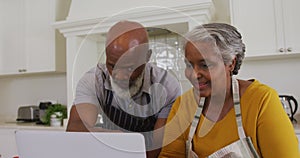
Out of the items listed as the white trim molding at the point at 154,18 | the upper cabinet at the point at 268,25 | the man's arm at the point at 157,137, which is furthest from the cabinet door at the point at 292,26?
the man's arm at the point at 157,137

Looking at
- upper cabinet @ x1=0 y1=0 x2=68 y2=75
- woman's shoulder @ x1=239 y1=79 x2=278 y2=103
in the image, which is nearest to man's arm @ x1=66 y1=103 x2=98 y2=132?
woman's shoulder @ x1=239 y1=79 x2=278 y2=103

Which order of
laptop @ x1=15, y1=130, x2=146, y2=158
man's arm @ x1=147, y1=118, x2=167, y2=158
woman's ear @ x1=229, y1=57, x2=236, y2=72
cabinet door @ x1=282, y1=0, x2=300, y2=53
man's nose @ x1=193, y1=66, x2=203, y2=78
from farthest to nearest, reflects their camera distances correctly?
cabinet door @ x1=282, y1=0, x2=300, y2=53, woman's ear @ x1=229, y1=57, x2=236, y2=72, man's nose @ x1=193, y1=66, x2=203, y2=78, man's arm @ x1=147, y1=118, x2=167, y2=158, laptop @ x1=15, y1=130, x2=146, y2=158

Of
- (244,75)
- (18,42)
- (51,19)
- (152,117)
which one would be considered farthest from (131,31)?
(18,42)

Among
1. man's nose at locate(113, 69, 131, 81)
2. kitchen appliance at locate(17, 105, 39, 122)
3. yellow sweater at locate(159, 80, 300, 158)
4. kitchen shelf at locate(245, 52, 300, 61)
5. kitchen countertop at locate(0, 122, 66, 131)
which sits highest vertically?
kitchen shelf at locate(245, 52, 300, 61)

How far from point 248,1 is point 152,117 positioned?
5.34 ft

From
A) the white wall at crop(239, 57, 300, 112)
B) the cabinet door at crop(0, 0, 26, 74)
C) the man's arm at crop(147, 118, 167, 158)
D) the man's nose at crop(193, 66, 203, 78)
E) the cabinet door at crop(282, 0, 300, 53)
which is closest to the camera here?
the man's arm at crop(147, 118, 167, 158)

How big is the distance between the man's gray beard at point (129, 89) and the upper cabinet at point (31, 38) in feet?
6.75

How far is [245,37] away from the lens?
2100 millimetres

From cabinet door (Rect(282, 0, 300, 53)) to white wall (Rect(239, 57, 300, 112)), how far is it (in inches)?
10.5

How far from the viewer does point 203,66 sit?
31.7 inches

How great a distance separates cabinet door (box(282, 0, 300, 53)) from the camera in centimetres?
201

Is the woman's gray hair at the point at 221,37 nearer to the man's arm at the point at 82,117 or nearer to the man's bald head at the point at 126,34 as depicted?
the man's bald head at the point at 126,34

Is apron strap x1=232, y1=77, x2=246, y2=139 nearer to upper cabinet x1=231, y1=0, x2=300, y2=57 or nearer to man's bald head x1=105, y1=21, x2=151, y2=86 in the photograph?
man's bald head x1=105, y1=21, x2=151, y2=86

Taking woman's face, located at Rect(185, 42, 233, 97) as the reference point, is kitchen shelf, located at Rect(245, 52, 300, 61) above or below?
above
